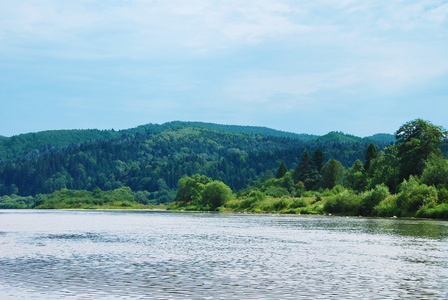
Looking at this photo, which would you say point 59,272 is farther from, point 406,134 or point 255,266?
point 406,134

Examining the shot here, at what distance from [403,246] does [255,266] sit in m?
16.8

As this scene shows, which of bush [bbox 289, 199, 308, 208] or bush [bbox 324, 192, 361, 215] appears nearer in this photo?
bush [bbox 324, 192, 361, 215]

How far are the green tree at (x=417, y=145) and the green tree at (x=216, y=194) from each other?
68337 mm

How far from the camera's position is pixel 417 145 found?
10369 cm

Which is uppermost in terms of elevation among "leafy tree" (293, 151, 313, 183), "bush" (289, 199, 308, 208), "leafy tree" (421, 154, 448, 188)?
"leafy tree" (293, 151, 313, 183)

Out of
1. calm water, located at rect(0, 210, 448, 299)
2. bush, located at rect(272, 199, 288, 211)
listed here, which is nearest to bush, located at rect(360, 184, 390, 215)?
bush, located at rect(272, 199, 288, 211)

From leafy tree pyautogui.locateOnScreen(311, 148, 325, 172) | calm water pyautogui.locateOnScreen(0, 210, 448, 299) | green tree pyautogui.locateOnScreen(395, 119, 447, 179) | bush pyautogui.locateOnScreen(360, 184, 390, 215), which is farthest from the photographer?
leafy tree pyautogui.locateOnScreen(311, 148, 325, 172)

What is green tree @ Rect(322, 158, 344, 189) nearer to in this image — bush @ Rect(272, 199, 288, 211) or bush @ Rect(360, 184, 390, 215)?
bush @ Rect(272, 199, 288, 211)

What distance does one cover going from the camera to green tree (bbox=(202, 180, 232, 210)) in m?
163

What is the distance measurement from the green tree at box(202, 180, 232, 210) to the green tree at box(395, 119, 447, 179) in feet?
224

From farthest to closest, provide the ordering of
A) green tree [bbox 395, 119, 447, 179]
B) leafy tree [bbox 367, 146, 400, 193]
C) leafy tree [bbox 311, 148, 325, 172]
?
1. leafy tree [bbox 311, 148, 325, 172]
2. leafy tree [bbox 367, 146, 400, 193]
3. green tree [bbox 395, 119, 447, 179]

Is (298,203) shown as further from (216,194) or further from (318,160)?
(318,160)

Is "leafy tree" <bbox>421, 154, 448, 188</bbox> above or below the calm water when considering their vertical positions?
above

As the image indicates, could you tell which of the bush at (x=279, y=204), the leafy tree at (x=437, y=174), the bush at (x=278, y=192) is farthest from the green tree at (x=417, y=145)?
the bush at (x=278, y=192)
